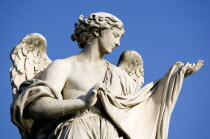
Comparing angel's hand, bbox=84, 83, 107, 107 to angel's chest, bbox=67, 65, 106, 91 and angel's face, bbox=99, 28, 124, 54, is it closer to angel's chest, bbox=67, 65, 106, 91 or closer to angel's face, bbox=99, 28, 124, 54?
angel's chest, bbox=67, 65, 106, 91

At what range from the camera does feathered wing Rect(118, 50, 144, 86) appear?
55.4ft

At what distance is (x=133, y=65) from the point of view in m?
17.0

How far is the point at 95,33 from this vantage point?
1545 centimetres

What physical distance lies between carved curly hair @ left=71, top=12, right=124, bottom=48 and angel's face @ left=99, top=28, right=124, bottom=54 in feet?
0.26

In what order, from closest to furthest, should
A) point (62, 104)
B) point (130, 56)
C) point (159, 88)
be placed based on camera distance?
point (62, 104) < point (159, 88) < point (130, 56)

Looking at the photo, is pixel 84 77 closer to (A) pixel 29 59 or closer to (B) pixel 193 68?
(A) pixel 29 59

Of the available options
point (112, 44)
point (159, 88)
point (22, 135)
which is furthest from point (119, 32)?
point (22, 135)

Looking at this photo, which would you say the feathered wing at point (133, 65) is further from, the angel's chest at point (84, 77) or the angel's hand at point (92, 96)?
the angel's hand at point (92, 96)

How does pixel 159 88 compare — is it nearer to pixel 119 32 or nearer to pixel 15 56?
pixel 119 32

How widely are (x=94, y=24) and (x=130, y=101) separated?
150 cm

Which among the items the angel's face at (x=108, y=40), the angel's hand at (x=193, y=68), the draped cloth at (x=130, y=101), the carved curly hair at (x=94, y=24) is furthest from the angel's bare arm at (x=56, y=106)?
the angel's hand at (x=193, y=68)

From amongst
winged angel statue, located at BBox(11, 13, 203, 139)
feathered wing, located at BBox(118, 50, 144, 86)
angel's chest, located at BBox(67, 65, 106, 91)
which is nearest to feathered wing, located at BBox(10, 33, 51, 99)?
winged angel statue, located at BBox(11, 13, 203, 139)

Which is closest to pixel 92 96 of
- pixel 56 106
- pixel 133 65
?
pixel 56 106

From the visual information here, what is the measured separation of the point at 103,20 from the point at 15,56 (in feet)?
5.81
